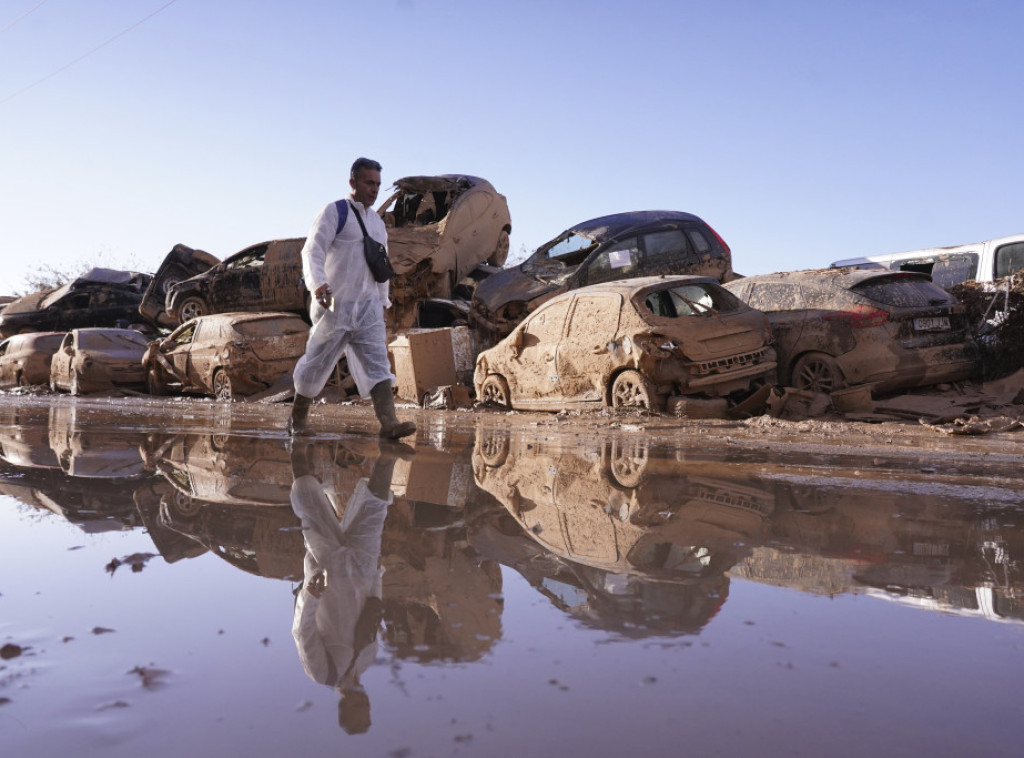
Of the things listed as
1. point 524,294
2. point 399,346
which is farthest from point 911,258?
point 399,346

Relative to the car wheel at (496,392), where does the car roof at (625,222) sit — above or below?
above

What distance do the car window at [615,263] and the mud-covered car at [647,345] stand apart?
2634 mm

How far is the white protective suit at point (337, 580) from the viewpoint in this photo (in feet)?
6.75

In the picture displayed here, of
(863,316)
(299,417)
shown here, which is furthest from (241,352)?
(863,316)

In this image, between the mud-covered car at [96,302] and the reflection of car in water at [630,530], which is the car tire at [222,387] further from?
the mud-covered car at [96,302]

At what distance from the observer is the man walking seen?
7.14 m

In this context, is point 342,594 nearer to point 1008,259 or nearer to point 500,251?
point 1008,259

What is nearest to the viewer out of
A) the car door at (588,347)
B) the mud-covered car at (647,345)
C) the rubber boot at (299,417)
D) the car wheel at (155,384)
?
the rubber boot at (299,417)

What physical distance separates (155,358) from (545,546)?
15029mm

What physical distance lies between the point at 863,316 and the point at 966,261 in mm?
4421

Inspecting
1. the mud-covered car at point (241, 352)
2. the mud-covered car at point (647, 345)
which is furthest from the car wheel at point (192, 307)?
the mud-covered car at point (647, 345)

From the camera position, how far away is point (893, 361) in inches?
376

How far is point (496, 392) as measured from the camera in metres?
11.6

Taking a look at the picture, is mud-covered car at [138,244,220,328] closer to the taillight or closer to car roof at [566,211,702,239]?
car roof at [566,211,702,239]
